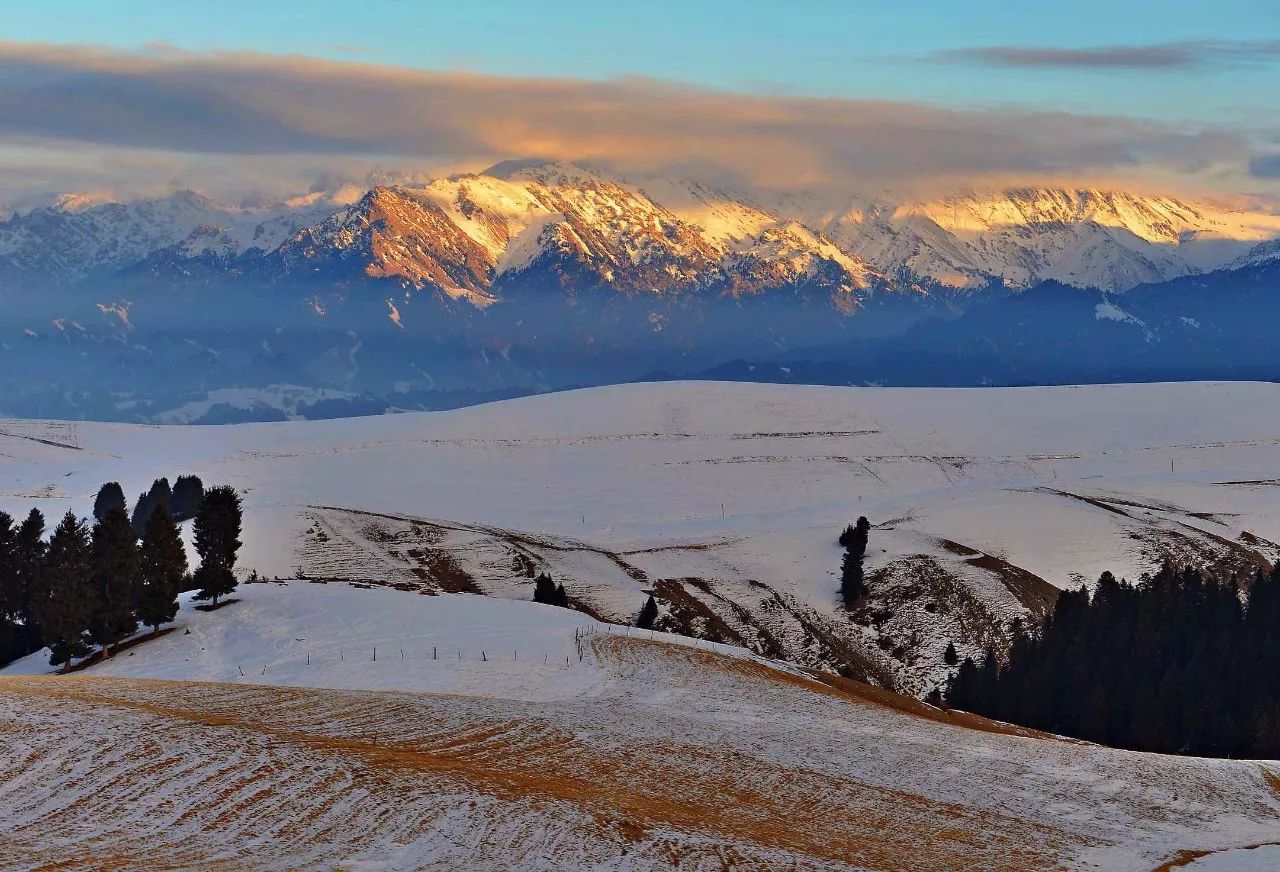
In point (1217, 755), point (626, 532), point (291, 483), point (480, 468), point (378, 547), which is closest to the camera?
point (1217, 755)

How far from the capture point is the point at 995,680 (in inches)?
4045

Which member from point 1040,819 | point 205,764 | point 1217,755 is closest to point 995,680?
point 1217,755

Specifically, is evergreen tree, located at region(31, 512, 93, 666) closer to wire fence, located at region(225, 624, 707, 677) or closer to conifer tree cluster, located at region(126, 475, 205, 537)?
wire fence, located at region(225, 624, 707, 677)

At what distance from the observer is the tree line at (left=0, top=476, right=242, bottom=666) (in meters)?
79.9

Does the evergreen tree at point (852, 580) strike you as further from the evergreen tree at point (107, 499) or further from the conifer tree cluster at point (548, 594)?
the evergreen tree at point (107, 499)

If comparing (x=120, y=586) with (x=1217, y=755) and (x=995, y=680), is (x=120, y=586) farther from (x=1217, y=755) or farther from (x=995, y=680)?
(x=1217, y=755)

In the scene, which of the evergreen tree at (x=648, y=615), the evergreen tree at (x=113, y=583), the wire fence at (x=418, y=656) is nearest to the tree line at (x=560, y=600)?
the evergreen tree at (x=648, y=615)

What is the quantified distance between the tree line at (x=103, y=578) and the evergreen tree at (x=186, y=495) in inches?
2174

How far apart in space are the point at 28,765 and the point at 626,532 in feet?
382

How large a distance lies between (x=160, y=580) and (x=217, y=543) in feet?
33.3

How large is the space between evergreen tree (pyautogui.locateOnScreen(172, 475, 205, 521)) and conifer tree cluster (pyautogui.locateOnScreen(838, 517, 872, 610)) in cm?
6639

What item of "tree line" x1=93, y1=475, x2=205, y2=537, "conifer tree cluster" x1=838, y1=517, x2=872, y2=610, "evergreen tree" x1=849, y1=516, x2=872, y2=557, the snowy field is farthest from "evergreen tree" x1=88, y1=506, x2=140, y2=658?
"evergreen tree" x1=849, y1=516, x2=872, y2=557

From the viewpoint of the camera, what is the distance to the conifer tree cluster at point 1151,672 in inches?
3627

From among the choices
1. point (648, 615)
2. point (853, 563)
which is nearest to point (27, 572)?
point (648, 615)
